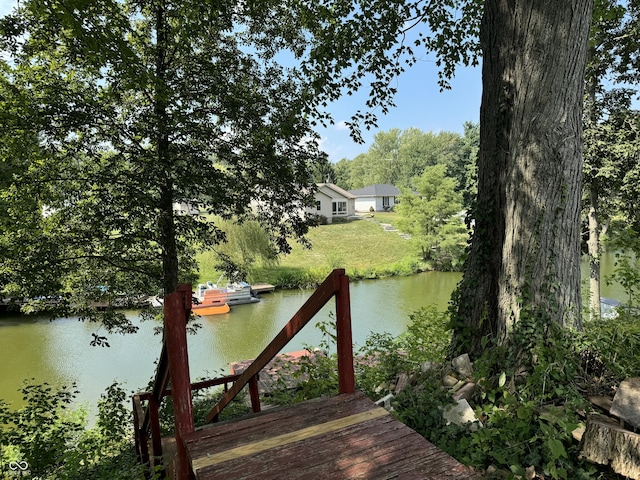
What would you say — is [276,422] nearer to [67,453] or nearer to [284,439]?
[284,439]

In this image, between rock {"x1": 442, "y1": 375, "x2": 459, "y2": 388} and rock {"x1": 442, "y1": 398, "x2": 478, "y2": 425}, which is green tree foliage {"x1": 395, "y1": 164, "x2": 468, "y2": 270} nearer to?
rock {"x1": 442, "y1": 375, "x2": 459, "y2": 388}

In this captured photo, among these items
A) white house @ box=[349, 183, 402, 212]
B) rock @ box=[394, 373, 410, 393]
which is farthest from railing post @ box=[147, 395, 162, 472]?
white house @ box=[349, 183, 402, 212]

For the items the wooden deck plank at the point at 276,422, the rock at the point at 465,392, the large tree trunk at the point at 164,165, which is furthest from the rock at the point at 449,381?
the large tree trunk at the point at 164,165

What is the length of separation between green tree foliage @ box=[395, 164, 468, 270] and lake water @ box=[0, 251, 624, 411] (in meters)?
4.72

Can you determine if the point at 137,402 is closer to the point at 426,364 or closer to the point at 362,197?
the point at 426,364

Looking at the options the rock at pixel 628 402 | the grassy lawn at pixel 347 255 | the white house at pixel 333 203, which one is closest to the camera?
the rock at pixel 628 402

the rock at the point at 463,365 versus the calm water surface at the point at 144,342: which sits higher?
the rock at the point at 463,365

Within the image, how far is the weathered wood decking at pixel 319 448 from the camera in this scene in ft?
4.57

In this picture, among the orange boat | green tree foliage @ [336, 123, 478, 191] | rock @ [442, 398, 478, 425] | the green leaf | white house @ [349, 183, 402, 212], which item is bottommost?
the orange boat

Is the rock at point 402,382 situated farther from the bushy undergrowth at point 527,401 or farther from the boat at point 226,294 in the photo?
the boat at point 226,294

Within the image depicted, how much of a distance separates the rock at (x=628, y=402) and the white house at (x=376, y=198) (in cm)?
4209

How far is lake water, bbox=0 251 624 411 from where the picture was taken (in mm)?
9734

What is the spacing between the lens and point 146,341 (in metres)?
12.0

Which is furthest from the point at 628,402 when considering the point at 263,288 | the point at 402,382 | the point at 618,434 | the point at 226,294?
the point at 263,288
